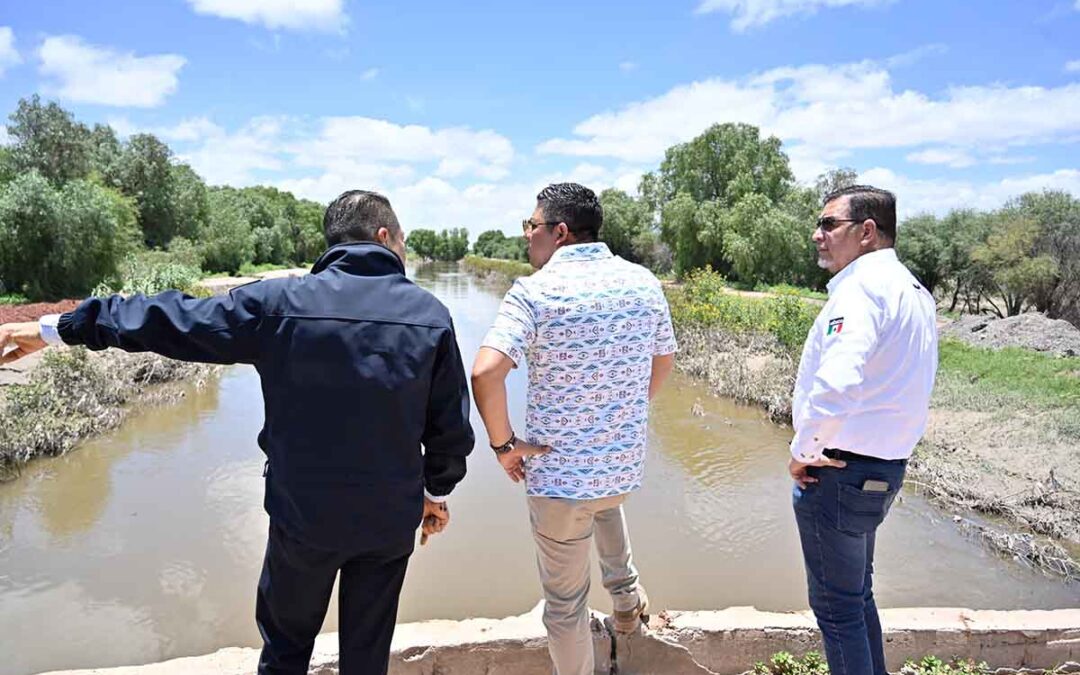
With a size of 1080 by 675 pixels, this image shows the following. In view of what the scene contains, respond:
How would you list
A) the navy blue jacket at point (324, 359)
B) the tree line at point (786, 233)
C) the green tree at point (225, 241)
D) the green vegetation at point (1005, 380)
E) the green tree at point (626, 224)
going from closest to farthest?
the navy blue jacket at point (324, 359)
the green vegetation at point (1005, 380)
the tree line at point (786, 233)
the green tree at point (225, 241)
the green tree at point (626, 224)

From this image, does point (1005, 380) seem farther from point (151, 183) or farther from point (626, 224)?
point (151, 183)

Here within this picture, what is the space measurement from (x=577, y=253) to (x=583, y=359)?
1.09ft

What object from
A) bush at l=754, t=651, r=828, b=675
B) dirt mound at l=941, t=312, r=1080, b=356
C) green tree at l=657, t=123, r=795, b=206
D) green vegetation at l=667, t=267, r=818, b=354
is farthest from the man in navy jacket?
green tree at l=657, t=123, r=795, b=206

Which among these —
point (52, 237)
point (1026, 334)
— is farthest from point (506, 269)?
point (1026, 334)

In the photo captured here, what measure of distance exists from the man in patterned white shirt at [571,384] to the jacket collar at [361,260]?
14.6 inches

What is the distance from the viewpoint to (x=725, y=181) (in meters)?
33.8

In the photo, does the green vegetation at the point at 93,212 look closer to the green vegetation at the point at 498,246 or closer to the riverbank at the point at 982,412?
the riverbank at the point at 982,412

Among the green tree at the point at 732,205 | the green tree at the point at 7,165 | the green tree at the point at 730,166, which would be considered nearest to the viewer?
the green tree at the point at 7,165

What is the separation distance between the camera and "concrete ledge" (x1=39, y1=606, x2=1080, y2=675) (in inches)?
102

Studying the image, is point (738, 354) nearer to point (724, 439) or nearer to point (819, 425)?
point (724, 439)

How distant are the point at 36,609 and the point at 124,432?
481cm

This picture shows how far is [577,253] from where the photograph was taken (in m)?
2.07

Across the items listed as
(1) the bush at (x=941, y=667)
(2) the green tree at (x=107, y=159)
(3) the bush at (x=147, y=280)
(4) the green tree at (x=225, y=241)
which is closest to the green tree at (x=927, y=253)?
(3) the bush at (x=147, y=280)

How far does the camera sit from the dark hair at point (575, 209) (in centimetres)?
210
